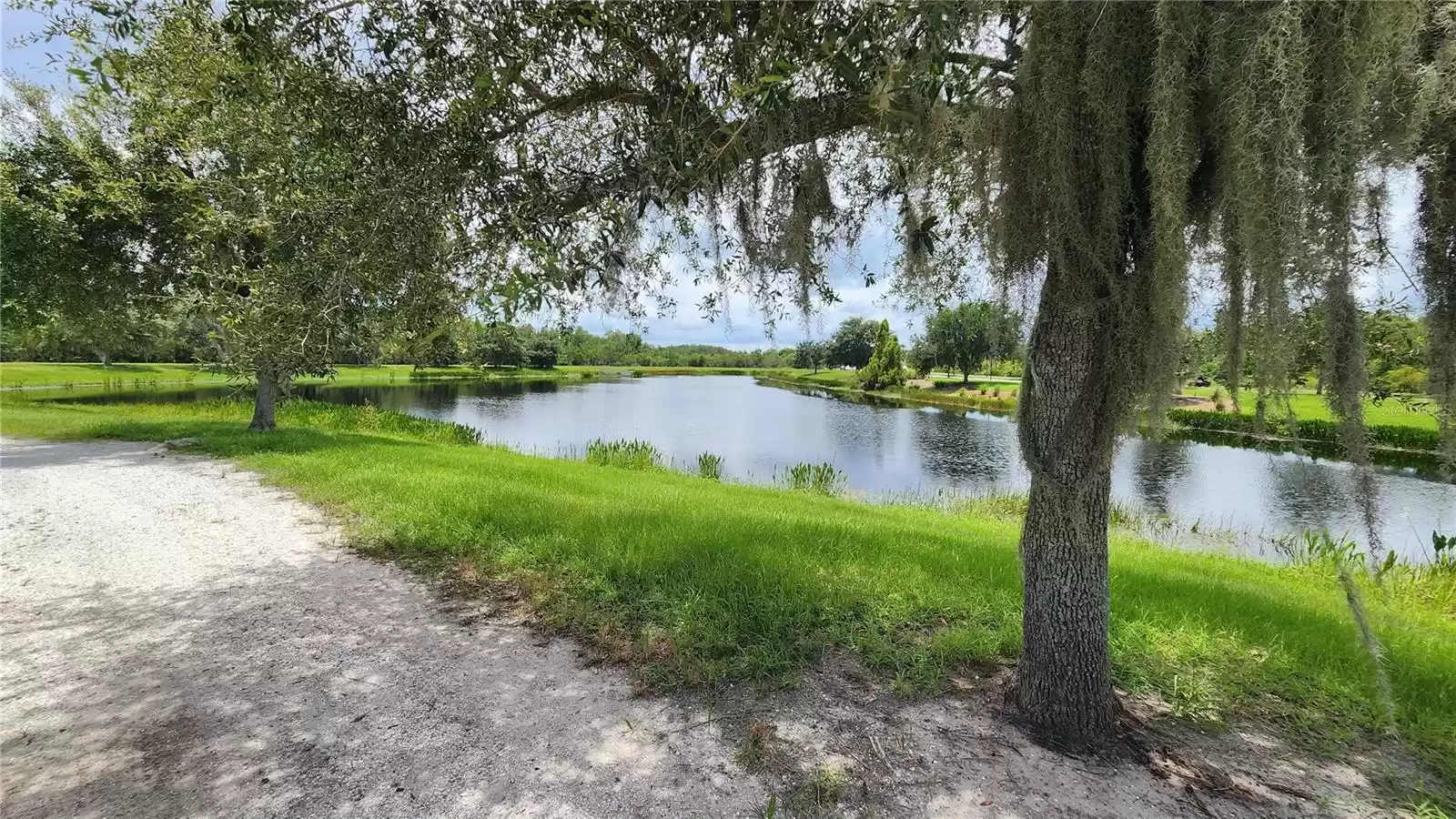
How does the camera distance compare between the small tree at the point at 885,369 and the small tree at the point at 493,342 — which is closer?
the small tree at the point at 493,342

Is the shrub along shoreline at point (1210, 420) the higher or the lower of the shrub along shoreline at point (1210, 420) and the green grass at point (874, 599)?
the higher

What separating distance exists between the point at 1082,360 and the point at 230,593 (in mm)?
5777

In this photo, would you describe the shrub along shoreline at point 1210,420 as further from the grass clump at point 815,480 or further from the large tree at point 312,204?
the grass clump at point 815,480

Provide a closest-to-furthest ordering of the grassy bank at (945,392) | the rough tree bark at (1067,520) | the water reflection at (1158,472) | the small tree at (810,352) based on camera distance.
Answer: the rough tree bark at (1067,520) → the small tree at (810,352) → the water reflection at (1158,472) → the grassy bank at (945,392)

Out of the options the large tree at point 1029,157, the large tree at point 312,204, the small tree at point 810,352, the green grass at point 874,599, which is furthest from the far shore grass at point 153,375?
the small tree at point 810,352

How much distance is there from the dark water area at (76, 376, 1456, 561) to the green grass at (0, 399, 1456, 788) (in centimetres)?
86

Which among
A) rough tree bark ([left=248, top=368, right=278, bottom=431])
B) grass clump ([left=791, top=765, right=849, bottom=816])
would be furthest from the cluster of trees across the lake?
rough tree bark ([left=248, top=368, right=278, bottom=431])

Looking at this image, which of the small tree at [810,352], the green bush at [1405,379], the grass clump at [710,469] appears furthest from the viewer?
the grass clump at [710,469]

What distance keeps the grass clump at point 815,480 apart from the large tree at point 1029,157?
7.88 meters

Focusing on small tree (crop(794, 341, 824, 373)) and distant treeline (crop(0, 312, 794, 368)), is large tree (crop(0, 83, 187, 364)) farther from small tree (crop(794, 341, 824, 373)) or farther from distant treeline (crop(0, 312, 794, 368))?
small tree (crop(794, 341, 824, 373))

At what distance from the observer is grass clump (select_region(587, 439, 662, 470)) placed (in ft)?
41.6

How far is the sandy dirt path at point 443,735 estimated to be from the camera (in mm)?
2363

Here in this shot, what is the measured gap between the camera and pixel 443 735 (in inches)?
109

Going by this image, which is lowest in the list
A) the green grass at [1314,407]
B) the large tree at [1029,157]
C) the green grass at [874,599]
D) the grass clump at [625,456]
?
the grass clump at [625,456]
